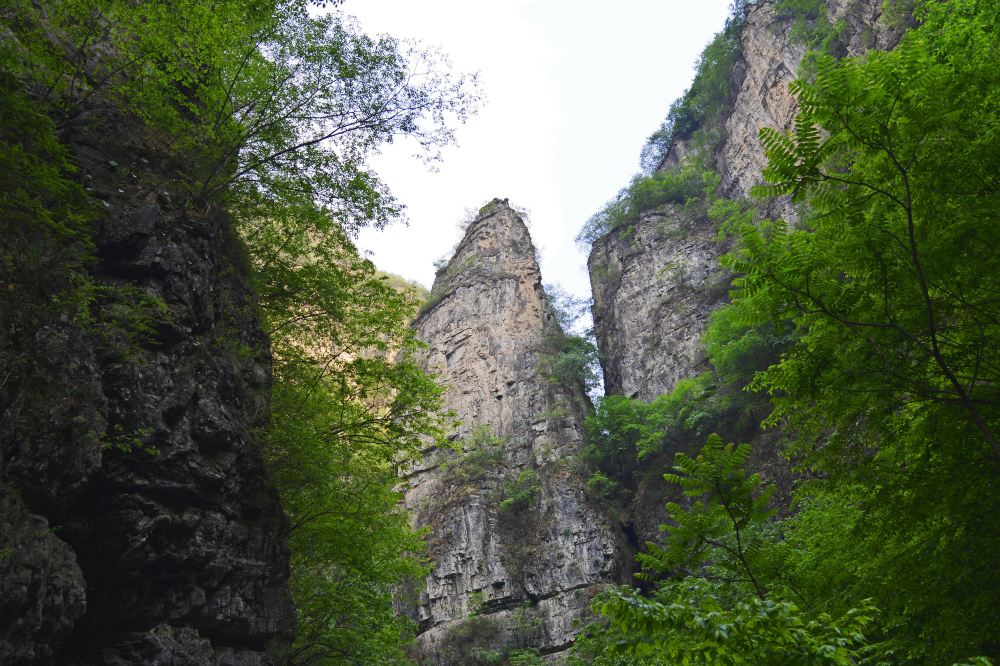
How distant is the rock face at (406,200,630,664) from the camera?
26.2 metres

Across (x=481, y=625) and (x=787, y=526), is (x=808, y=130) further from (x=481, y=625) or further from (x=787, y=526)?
(x=481, y=625)

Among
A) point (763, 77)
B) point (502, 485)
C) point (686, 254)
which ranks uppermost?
point (763, 77)

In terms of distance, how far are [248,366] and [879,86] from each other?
10147mm

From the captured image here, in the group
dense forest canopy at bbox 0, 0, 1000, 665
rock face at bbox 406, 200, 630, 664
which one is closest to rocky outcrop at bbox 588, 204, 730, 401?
rock face at bbox 406, 200, 630, 664

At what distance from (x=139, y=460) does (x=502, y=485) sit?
23684 mm

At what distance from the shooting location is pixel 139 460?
820 cm

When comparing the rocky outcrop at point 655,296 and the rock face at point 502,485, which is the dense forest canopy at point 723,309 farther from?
the rocky outcrop at point 655,296

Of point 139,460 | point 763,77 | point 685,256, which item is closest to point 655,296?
point 685,256

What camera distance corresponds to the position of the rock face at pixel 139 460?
6.39 metres

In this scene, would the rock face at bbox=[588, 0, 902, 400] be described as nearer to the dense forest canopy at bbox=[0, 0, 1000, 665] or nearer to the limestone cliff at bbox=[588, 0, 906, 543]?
the limestone cliff at bbox=[588, 0, 906, 543]

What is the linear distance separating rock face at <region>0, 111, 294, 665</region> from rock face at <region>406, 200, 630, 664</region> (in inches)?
496

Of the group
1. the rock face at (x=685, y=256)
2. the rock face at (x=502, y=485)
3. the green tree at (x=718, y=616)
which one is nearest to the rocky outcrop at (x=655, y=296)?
the rock face at (x=685, y=256)

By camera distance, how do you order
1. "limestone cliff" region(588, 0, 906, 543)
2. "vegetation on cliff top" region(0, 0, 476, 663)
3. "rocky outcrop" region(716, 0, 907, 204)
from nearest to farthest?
"vegetation on cliff top" region(0, 0, 476, 663)
"rocky outcrop" region(716, 0, 907, 204)
"limestone cliff" region(588, 0, 906, 543)

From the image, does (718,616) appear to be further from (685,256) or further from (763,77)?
(763,77)
